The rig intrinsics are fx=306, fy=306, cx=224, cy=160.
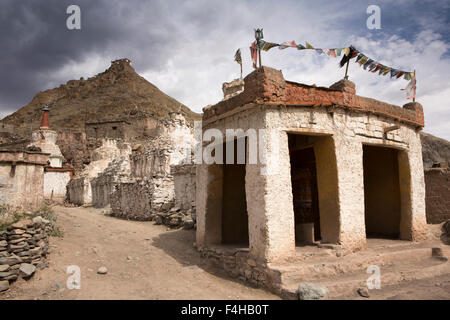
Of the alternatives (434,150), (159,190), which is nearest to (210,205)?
(159,190)

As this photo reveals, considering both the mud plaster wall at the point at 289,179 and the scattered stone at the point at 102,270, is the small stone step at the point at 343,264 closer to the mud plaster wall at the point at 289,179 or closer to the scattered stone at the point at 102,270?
the mud plaster wall at the point at 289,179

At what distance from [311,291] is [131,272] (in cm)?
392

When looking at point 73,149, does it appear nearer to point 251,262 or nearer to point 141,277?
point 141,277

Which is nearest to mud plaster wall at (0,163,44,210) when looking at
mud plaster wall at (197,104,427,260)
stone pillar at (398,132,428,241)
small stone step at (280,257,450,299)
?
mud plaster wall at (197,104,427,260)

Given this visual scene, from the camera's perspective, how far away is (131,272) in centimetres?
678

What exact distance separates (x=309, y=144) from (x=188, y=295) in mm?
4343

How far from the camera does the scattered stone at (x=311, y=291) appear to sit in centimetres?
497

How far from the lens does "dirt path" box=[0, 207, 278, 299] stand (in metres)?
5.67

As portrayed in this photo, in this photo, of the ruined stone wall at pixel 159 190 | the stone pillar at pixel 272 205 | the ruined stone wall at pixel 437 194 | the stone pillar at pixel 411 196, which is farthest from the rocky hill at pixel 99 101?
the stone pillar at pixel 272 205

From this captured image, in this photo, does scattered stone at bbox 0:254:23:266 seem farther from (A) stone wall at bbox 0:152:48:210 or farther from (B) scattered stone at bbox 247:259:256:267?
(A) stone wall at bbox 0:152:48:210

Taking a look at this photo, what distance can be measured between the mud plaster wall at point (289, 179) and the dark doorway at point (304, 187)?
3.53 feet

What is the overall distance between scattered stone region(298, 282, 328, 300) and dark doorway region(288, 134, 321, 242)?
284 cm
